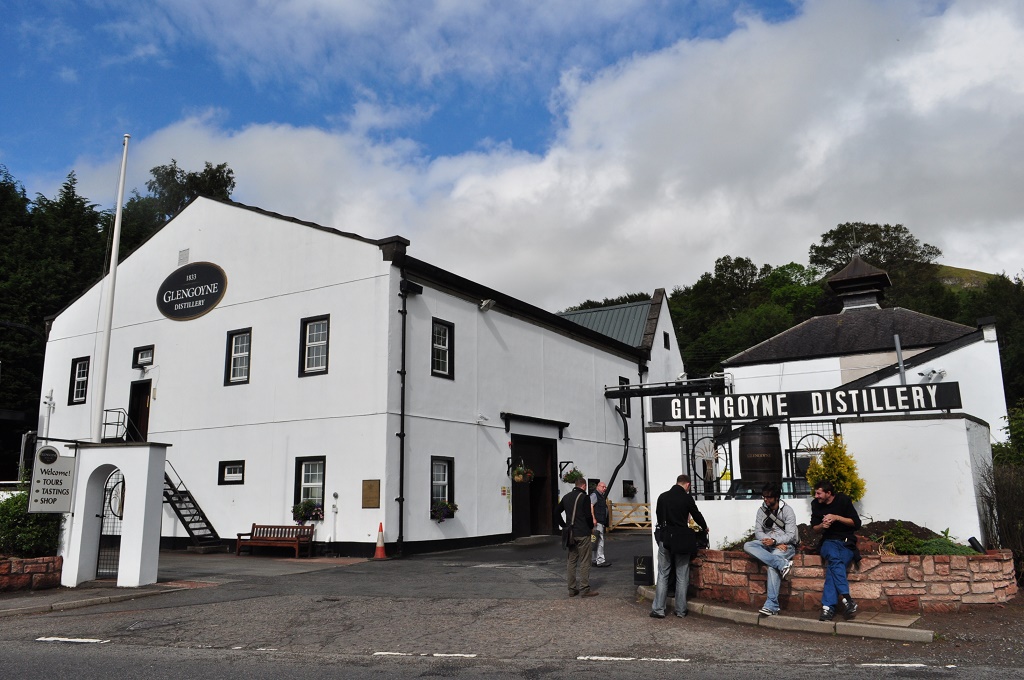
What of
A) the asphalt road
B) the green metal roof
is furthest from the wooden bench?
the green metal roof

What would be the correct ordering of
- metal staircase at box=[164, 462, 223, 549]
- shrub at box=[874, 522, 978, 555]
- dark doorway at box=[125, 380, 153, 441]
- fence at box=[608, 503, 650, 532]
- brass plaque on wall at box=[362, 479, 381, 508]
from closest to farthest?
shrub at box=[874, 522, 978, 555] → brass plaque on wall at box=[362, 479, 381, 508] → metal staircase at box=[164, 462, 223, 549] → dark doorway at box=[125, 380, 153, 441] → fence at box=[608, 503, 650, 532]

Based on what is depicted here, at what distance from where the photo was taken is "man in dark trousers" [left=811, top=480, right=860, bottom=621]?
9.18 meters

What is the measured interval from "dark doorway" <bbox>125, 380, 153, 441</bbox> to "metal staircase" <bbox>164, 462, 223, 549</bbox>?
2774mm

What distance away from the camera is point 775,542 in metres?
9.70

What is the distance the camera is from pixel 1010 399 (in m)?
45.5

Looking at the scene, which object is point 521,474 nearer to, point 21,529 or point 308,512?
point 308,512

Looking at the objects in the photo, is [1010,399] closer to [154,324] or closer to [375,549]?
[375,549]

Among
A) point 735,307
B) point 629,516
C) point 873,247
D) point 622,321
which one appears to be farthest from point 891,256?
point 629,516

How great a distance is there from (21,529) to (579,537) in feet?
30.9

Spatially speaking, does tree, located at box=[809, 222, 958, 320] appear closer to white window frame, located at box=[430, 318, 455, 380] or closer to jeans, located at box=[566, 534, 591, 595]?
white window frame, located at box=[430, 318, 455, 380]

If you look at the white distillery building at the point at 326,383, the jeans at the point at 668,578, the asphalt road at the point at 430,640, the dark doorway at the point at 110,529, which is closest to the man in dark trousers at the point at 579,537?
the asphalt road at the point at 430,640

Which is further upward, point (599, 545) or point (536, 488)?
point (536, 488)

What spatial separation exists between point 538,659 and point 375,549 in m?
11.6

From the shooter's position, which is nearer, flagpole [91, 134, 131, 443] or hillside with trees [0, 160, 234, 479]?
flagpole [91, 134, 131, 443]
